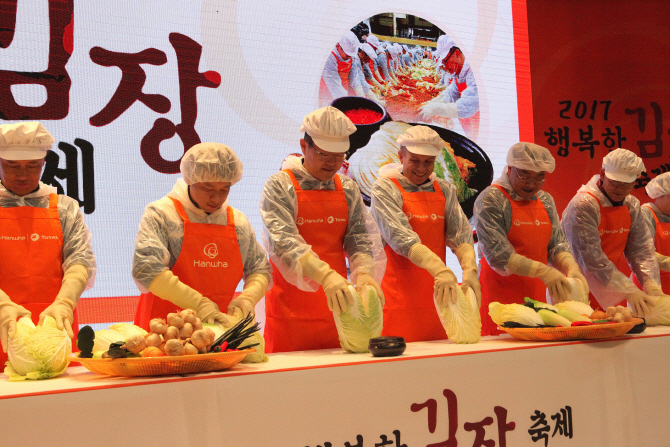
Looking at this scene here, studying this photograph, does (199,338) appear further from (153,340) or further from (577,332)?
(577,332)

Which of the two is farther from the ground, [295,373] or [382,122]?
[382,122]

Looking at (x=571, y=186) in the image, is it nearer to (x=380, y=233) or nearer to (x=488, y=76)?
(x=488, y=76)

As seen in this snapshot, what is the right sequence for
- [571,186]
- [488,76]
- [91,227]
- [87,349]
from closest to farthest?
1. [87,349]
2. [91,227]
3. [488,76]
4. [571,186]

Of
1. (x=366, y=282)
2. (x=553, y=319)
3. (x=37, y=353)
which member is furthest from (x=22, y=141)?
(x=553, y=319)

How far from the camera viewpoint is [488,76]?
516 cm

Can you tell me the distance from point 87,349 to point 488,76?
4003 millimetres

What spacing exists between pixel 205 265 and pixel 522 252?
2.04 m

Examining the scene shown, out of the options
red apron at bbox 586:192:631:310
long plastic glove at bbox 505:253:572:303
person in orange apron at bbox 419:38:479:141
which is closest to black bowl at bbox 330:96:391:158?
person in orange apron at bbox 419:38:479:141

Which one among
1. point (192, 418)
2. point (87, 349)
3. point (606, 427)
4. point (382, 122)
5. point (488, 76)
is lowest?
point (606, 427)

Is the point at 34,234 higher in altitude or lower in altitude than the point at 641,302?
higher

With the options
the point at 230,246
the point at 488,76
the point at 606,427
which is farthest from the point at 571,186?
the point at 230,246

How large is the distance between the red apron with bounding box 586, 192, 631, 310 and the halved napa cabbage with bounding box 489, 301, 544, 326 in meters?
1.76

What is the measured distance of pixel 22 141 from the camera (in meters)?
2.88

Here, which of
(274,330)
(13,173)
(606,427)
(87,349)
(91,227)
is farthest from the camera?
(91,227)
